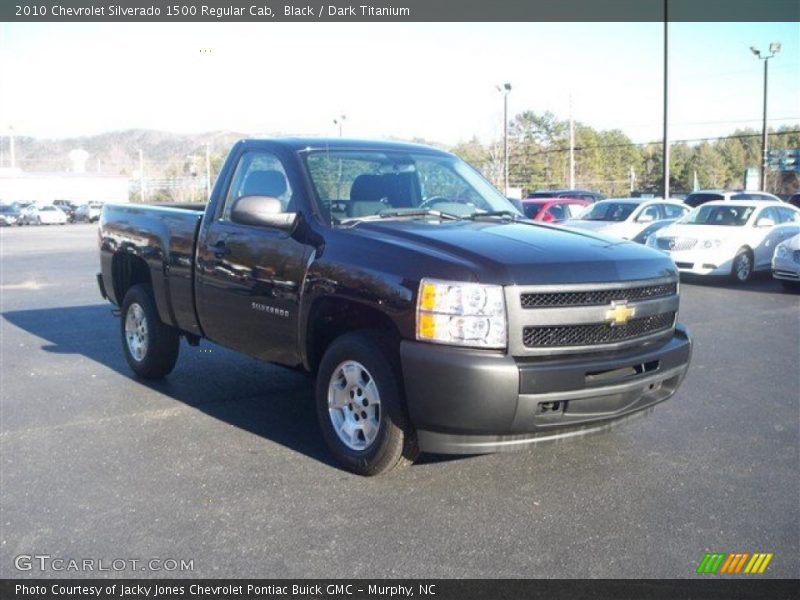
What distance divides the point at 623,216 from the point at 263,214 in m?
14.6

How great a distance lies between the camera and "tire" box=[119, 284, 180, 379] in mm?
6512

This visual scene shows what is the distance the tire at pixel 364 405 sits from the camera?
4.16 m

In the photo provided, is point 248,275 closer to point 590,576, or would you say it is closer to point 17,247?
point 590,576

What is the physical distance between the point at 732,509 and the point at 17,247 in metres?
27.5

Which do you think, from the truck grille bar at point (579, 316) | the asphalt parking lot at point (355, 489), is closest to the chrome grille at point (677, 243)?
the asphalt parking lot at point (355, 489)

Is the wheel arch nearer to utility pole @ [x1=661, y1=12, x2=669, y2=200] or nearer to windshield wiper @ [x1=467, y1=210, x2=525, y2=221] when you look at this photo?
windshield wiper @ [x1=467, y1=210, x2=525, y2=221]

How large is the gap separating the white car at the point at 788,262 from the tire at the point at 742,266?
1371 mm

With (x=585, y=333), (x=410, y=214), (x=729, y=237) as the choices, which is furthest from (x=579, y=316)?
(x=729, y=237)

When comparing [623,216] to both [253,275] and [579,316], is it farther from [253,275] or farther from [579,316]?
[579,316]

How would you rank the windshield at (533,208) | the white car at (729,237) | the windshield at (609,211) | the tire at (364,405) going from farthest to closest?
the windshield at (533,208)
the windshield at (609,211)
the white car at (729,237)
the tire at (364,405)

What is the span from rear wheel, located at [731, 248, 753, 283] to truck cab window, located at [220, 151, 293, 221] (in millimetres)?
11289

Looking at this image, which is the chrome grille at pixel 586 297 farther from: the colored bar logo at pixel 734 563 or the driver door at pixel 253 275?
the driver door at pixel 253 275

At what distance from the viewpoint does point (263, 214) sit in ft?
15.4

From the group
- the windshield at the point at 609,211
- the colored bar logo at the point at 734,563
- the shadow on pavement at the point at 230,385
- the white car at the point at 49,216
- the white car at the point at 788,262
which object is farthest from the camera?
the white car at the point at 49,216
